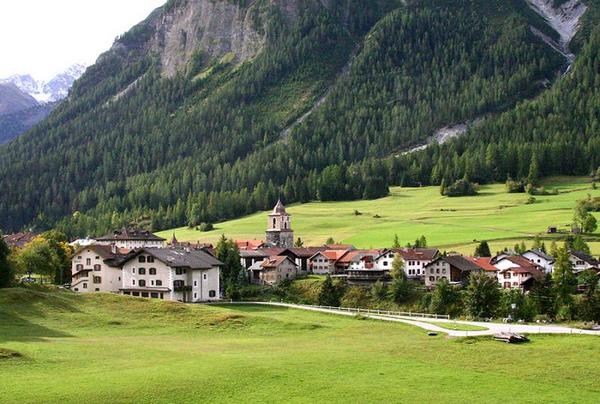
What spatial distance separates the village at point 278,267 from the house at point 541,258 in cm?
15

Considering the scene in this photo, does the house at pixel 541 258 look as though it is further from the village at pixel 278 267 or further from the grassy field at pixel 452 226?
the grassy field at pixel 452 226

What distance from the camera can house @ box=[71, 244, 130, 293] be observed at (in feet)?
364

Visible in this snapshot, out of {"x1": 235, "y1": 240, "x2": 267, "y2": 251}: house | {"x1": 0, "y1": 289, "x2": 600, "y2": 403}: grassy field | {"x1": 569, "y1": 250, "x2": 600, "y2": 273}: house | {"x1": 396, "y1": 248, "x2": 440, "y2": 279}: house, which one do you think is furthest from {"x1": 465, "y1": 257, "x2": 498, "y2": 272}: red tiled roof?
{"x1": 235, "y1": 240, "x2": 267, "y2": 251}: house

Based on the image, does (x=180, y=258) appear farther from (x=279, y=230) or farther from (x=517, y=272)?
(x=279, y=230)

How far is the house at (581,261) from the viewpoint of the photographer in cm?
11681

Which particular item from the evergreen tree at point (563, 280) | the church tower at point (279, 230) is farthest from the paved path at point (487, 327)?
the church tower at point (279, 230)

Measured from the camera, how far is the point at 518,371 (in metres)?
51.2

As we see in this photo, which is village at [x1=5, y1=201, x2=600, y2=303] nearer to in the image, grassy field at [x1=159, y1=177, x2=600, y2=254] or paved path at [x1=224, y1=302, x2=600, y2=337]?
grassy field at [x1=159, y1=177, x2=600, y2=254]

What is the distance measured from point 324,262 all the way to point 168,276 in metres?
40.8

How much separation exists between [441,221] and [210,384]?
140 metres

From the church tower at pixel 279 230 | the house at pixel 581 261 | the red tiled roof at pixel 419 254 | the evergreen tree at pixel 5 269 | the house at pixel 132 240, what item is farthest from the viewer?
the house at pixel 132 240

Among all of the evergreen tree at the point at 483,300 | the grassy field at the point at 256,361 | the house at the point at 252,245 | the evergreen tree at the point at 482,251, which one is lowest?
the grassy field at the point at 256,361

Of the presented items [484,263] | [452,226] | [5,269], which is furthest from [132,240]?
[5,269]

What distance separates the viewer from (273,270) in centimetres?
12556
